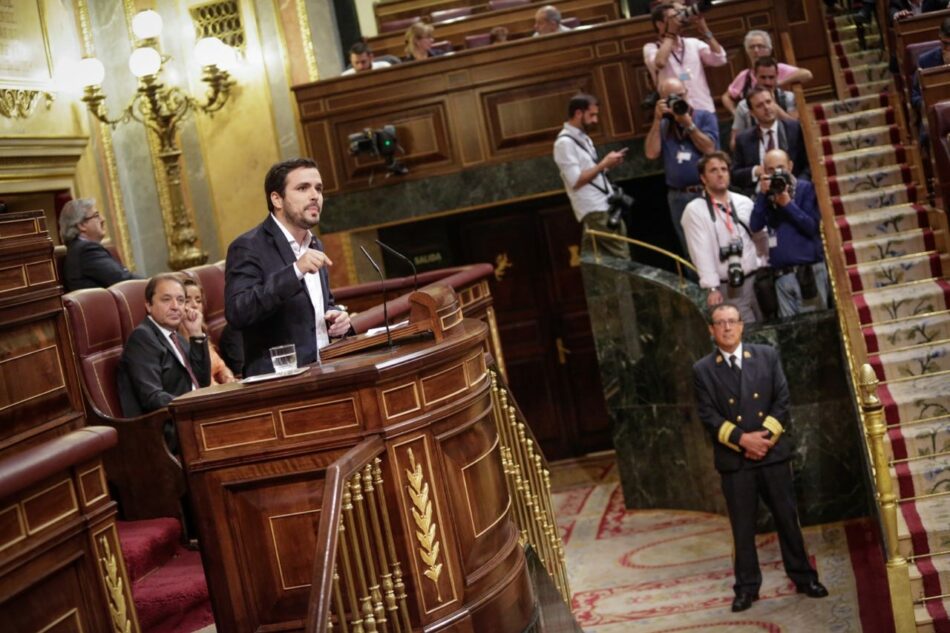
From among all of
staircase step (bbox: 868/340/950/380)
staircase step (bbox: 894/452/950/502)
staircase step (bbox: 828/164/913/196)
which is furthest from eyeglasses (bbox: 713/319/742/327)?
staircase step (bbox: 828/164/913/196)

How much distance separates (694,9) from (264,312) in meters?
5.13

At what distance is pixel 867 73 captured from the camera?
8.68m

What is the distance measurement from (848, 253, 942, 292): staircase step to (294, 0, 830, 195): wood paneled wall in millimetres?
2322

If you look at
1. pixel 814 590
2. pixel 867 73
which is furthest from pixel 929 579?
pixel 867 73

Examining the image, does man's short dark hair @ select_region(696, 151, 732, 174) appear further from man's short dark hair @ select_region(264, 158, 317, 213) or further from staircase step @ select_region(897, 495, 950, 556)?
man's short dark hair @ select_region(264, 158, 317, 213)

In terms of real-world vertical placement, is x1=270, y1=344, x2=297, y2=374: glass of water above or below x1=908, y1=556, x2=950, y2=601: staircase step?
above

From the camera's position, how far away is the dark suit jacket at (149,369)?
15.6 feet

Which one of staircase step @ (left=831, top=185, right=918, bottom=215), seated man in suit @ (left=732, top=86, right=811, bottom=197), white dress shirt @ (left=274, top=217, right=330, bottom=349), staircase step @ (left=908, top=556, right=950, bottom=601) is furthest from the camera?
staircase step @ (left=831, top=185, right=918, bottom=215)

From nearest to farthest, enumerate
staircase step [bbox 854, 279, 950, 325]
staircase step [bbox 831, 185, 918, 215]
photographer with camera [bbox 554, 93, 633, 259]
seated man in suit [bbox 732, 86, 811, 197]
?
staircase step [bbox 854, 279, 950, 325], seated man in suit [bbox 732, 86, 811, 197], staircase step [bbox 831, 185, 918, 215], photographer with camera [bbox 554, 93, 633, 259]

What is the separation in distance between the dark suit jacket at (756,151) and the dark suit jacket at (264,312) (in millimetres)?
3957

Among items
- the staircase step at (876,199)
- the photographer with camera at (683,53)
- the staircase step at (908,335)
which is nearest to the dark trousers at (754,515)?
the staircase step at (908,335)

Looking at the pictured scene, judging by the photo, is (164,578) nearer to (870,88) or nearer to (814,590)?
(814,590)

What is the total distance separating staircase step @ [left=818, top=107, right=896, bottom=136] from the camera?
8.02 meters

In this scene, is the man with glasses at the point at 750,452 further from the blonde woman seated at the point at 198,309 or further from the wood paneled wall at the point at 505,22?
the wood paneled wall at the point at 505,22
